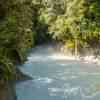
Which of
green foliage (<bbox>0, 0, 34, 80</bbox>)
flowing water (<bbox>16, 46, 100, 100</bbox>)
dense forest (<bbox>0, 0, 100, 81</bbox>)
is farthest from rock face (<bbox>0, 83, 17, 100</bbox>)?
flowing water (<bbox>16, 46, 100, 100</bbox>)

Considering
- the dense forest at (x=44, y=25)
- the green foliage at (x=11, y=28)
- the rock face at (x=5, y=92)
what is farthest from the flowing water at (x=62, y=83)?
the rock face at (x=5, y=92)

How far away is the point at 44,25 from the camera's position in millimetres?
34812

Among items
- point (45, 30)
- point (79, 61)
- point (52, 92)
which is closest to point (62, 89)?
point (52, 92)

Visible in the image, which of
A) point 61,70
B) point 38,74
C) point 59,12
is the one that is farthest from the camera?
point 59,12

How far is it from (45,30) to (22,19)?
942 inches

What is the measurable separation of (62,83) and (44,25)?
19.0 metres

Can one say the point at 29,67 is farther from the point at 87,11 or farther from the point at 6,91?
the point at 6,91

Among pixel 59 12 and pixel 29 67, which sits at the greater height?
pixel 59 12

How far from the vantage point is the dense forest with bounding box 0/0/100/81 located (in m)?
10.3

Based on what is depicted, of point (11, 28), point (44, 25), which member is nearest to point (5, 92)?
point (11, 28)

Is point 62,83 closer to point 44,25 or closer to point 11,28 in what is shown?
point 11,28

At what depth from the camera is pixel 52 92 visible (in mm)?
14180

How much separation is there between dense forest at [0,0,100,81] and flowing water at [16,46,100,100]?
1.42 meters

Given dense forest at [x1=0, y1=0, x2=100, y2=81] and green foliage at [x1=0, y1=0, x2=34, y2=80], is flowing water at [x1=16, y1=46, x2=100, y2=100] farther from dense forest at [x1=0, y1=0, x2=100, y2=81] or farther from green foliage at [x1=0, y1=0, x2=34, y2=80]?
green foliage at [x1=0, y1=0, x2=34, y2=80]
